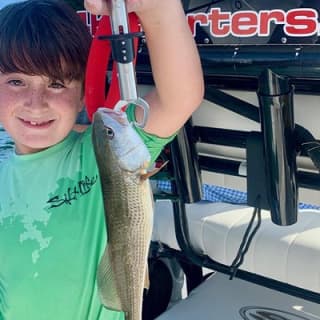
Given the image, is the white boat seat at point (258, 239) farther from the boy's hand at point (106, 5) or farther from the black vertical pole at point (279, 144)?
the boy's hand at point (106, 5)

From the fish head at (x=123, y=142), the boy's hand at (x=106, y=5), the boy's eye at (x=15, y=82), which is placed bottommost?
the fish head at (x=123, y=142)

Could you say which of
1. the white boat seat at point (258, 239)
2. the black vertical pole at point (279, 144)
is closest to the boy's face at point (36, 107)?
the black vertical pole at point (279, 144)

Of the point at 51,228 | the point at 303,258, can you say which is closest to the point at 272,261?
the point at 303,258

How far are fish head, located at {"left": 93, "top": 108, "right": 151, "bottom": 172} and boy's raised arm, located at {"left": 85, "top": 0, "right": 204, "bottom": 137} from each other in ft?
0.86

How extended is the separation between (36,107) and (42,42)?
0.17 metres

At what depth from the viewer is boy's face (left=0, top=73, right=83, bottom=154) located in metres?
1.61

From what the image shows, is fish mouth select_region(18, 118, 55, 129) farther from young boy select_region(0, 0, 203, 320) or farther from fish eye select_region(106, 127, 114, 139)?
fish eye select_region(106, 127, 114, 139)

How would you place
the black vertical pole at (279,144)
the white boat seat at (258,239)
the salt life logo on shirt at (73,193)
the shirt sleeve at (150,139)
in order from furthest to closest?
the white boat seat at (258,239) < the black vertical pole at (279,144) < the salt life logo on shirt at (73,193) < the shirt sleeve at (150,139)

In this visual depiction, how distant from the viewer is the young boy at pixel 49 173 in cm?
162

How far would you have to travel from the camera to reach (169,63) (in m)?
1.45

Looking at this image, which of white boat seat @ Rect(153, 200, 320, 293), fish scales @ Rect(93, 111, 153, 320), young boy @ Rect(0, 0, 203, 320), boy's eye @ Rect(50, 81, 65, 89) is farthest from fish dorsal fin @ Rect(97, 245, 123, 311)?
white boat seat @ Rect(153, 200, 320, 293)

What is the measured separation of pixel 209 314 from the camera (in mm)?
2863

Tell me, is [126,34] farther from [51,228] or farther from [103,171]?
[51,228]

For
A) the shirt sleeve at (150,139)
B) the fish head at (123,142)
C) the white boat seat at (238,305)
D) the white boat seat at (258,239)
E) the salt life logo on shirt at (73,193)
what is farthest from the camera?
the white boat seat at (238,305)
